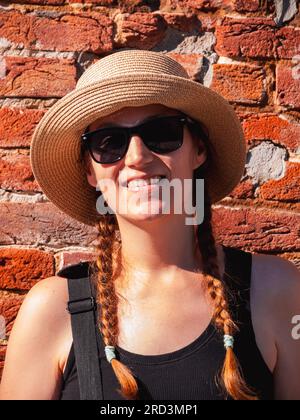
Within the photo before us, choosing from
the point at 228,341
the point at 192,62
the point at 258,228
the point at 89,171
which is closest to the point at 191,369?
the point at 228,341

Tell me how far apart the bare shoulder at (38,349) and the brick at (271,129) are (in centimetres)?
93

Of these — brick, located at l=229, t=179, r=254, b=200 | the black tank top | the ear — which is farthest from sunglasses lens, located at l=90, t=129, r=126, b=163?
brick, located at l=229, t=179, r=254, b=200

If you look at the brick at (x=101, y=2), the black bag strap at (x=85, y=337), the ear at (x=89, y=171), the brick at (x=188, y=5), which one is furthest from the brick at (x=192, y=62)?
the black bag strap at (x=85, y=337)

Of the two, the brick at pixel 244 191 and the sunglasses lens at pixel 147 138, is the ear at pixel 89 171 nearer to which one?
the sunglasses lens at pixel 147 138

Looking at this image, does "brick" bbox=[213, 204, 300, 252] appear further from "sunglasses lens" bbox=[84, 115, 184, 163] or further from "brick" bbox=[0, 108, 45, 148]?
"brick" bbox=[0, 108, 45, 148]

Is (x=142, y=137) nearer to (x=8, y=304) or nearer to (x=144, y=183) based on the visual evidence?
(x=144, y=183)

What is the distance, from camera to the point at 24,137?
7.95 ft

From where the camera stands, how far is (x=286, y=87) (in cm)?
250

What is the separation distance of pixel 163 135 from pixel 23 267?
2.58 ft

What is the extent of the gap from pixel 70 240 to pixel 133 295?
0.49m

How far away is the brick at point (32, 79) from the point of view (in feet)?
7.94

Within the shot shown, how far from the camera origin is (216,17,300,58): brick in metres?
2.49

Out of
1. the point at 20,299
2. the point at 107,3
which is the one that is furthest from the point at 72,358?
the point at 107,3

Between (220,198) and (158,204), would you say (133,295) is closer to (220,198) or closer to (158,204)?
(158,204)
